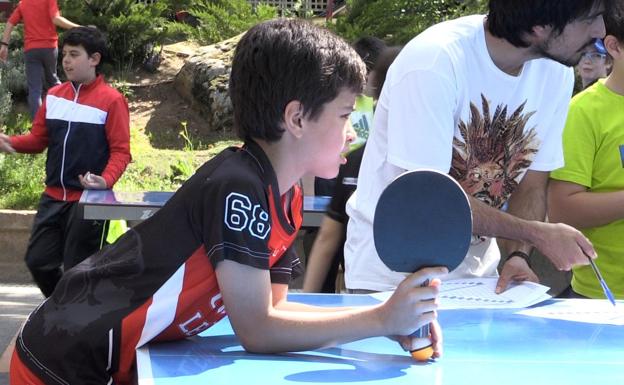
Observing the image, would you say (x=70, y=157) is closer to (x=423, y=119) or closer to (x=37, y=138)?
(x=37, y=138)

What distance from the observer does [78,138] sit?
642cm

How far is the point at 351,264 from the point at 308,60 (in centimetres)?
111

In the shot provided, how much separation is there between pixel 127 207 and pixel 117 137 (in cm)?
106

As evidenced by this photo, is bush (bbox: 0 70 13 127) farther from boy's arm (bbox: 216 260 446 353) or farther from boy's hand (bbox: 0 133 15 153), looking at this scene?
boy's arm (bbox: 216 260 446 353)

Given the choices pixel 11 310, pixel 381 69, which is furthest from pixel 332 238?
pixel 11 310

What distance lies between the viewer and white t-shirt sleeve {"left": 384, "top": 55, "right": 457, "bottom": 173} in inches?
109

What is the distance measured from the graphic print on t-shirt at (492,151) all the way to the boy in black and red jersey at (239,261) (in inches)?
31.8

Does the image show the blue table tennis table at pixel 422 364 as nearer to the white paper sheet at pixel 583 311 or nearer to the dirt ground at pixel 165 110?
the white paper sheet at pixel 583 311

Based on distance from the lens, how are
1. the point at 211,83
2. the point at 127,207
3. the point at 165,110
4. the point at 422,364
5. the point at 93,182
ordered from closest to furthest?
the point at 422,364 → the point at 127,207 → the point at 93,182 → the point at 211,83 → the point at 165,110

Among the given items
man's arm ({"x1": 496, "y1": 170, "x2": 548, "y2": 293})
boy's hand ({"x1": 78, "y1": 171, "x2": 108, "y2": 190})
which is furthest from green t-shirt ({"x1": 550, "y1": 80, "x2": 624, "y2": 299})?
boy's hand ({"x1": 78, "y1": 171, "x2": 108, "y2": 190})

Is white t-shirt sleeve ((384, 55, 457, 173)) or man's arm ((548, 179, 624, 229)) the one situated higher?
white t-shirt sleeve ((384, 55, 457, 173))

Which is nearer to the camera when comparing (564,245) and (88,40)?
(564,245)

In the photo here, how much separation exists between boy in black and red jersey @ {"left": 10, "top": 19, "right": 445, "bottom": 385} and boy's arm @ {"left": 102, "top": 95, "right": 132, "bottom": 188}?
14.1 feet

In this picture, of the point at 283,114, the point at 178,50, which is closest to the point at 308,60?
the point at 283,114
